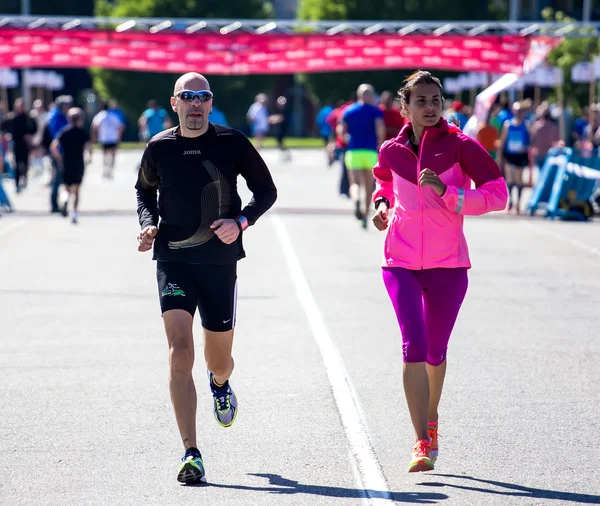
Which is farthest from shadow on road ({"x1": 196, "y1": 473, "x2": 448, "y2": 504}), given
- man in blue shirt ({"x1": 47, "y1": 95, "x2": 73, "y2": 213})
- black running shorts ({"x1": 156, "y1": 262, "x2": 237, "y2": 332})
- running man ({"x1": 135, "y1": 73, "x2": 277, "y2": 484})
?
man in blue shirt ({"x1": 47, "y1": 95, "x2": 73, "y2": 213})

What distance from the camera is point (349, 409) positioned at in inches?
287

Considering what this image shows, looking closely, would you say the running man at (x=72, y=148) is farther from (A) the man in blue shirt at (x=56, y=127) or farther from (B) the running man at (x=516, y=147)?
(B) the running man at (x=516, y=147)

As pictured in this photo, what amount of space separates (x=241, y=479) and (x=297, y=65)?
74.6 feet

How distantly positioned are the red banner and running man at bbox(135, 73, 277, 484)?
21579mm

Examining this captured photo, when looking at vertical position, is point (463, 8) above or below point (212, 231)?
below

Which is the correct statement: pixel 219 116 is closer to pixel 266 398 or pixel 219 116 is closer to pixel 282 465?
pixel 266 398

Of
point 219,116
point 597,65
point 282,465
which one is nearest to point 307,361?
point 282,465

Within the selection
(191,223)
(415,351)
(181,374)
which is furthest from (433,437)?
(191,223)

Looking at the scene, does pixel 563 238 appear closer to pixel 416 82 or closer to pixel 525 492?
pixel 416 82

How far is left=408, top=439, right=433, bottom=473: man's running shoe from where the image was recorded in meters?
5.79

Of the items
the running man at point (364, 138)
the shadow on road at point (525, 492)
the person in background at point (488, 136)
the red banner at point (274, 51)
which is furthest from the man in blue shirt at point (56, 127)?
the shadow on road at point (525, 492)

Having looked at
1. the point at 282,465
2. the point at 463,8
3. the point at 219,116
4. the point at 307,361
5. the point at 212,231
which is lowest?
the point at 463,8

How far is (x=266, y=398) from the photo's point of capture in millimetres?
7641

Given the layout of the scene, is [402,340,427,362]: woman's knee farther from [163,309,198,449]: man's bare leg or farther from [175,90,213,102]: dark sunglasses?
[175,90,213,102]: dark sunglasses
